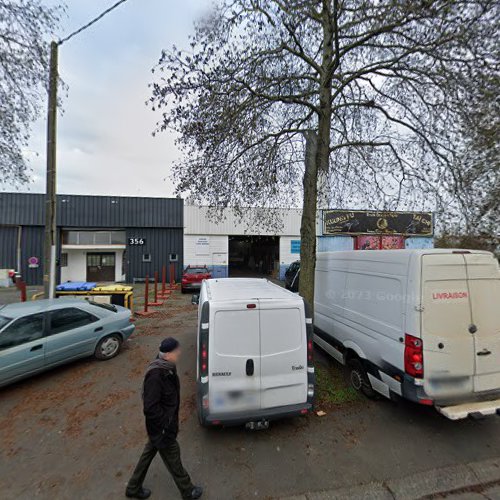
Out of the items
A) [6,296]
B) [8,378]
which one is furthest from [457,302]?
[6,296]

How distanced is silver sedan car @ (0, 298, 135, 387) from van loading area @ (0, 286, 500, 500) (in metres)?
0.50

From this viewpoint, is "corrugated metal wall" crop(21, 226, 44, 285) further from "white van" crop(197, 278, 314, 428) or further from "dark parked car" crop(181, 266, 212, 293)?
"white van" crop(197, 278, 314, 428)

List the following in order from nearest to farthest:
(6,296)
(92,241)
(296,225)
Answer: (6,296)
(92,241)
(296,225)

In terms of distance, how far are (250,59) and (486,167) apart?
5.11 metres

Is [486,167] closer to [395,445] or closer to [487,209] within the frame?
[487,209]

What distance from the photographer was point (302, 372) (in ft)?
10.9

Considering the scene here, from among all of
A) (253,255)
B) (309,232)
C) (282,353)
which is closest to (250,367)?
(282,353)

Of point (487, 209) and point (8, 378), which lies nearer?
point (8, 378)

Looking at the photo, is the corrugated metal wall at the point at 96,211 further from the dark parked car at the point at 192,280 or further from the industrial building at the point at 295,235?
the dark parked car at the point at 192,280

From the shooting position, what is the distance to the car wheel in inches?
223

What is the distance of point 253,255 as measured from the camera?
29.6 metres

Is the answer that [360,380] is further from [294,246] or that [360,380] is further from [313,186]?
[294,246]

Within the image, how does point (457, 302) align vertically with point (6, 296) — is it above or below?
above

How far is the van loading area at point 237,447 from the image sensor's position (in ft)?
8.75
